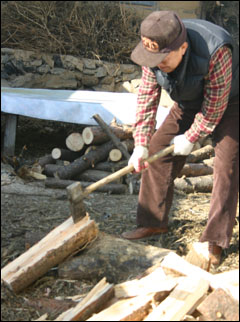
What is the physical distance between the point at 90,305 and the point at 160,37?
5.76 feet

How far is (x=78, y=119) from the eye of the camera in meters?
7.32

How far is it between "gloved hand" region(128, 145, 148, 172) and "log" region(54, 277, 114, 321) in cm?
110

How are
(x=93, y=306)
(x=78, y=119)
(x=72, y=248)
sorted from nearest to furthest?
1. (x=93, y=306)
2. (x=72, y=248)
3. (x=78, y=119)

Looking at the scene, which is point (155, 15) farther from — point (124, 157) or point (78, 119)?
point (78, 119)

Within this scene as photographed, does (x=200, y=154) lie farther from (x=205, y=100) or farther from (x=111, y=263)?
(x=111, y=263)

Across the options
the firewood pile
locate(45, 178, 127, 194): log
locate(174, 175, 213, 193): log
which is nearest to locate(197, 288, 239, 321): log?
the firewood pile

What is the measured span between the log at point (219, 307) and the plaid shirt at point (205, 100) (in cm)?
138

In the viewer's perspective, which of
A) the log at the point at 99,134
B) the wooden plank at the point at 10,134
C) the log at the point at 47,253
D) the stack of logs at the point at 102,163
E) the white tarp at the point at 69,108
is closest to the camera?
Result: the log at the point at 47,253

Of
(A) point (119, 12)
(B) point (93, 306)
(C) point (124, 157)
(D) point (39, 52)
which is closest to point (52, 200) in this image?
(C) point (124, 157)

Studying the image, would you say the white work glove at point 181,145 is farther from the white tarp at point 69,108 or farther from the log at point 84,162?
the white tarp at point 69,108

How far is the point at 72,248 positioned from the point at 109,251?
0.29m

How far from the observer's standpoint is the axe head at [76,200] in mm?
3619

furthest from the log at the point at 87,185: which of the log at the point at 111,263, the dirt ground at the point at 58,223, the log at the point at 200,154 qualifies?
the log at the point at 111,263

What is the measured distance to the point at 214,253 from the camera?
3887mm
